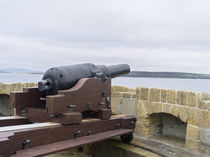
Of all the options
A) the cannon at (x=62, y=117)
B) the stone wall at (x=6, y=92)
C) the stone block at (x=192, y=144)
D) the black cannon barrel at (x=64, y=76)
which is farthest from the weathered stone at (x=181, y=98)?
the stone wall at (x=6, y=92)

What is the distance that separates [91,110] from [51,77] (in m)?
0.80

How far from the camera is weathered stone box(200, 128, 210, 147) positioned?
365 centimetres

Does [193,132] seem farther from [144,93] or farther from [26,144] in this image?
[26,144]

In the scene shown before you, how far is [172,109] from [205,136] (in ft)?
2.32

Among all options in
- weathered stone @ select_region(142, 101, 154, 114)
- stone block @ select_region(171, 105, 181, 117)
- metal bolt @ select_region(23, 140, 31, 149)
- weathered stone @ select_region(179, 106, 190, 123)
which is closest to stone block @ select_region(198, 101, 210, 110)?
weathered stone @ select_region(179, 106, 190, 123)

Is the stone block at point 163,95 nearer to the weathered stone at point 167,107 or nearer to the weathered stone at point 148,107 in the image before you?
the weathered stone at point 167,107

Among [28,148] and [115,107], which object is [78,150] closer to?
[115,107]

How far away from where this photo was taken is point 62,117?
316 cm

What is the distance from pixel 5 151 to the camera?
2363 mm

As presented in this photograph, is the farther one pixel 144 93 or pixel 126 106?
pixel 126 106

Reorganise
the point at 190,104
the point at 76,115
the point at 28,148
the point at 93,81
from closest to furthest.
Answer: the point at 28,148, the point at 76,115, the point at 93,81, the point at 190,104

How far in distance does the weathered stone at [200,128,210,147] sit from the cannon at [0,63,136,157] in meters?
1.06

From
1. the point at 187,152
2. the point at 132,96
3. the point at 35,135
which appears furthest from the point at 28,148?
the point at 132,96

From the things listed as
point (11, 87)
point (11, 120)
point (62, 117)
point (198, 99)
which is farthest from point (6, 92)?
point (198, 99)
